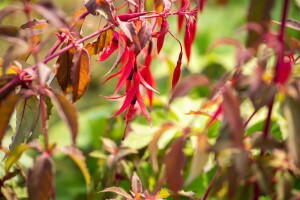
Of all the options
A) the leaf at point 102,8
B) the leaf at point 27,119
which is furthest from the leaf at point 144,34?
the leaf at point 27,119

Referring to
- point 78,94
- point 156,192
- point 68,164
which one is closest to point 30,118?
point 78,94

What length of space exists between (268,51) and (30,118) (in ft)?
0.91

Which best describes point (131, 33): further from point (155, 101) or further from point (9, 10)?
point (155, 101)

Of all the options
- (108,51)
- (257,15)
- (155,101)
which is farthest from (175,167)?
(155,101)

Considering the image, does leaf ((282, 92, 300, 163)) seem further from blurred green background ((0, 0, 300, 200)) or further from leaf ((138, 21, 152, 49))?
leaf ((138, 21, 152, 49))

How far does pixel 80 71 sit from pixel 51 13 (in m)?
0.14

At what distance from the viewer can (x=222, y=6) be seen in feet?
9.70

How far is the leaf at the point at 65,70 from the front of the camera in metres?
0.75

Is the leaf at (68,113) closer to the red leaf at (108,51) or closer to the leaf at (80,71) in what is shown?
the leaf at (80,71)

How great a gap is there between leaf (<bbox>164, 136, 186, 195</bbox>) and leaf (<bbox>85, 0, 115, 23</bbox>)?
0.19 meters

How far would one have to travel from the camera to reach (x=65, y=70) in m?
0.75

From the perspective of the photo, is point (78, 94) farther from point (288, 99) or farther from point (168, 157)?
point (288, 99)

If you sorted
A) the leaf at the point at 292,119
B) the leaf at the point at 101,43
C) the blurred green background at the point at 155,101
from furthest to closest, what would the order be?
the blurred green background at the point at 155,101, the leaf at the point at 101,43, the leaf at the point at 292,119

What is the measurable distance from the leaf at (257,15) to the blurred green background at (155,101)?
0.02 m
